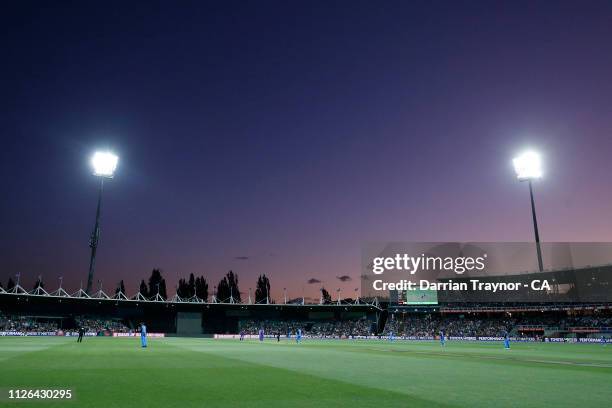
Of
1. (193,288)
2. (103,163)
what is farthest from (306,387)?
(193,288)

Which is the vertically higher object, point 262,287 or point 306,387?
point 262,287

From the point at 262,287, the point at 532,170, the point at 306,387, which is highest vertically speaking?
the point at 532,170

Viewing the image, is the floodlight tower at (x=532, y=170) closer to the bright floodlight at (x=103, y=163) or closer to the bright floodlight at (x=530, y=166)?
the bright floodlight at (x=530, y=166)

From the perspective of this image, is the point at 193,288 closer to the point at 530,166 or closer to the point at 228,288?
the point at 228,288

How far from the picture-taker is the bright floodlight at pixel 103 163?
7228cm

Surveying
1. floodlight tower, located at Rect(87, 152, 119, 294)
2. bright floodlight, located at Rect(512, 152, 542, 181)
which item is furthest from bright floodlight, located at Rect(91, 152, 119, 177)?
bright floodlight, located at Rect(512, 152, 542, 181)

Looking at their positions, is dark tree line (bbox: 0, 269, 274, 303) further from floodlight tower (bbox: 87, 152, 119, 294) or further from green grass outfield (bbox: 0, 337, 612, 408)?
green grass outfield (bbox: 0, 337, 612, 408)

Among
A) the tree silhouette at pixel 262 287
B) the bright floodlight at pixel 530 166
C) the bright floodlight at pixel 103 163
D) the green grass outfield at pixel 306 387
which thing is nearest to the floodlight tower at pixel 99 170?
the bright floodlight at pixel 103 163

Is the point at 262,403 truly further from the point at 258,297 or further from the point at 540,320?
the point at 258,297

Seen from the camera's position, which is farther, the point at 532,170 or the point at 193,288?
the point at 193,288

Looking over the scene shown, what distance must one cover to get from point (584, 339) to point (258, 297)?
4085 inches

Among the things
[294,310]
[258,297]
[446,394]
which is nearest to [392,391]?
[446,394]

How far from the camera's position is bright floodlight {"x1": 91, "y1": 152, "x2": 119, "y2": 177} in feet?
237

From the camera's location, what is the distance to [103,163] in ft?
237
